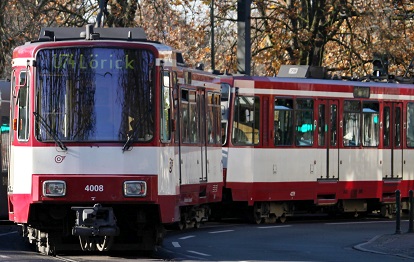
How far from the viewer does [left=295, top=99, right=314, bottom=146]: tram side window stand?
31.0 meters

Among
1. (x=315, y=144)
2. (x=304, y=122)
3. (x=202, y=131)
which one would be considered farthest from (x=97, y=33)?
(x=315, y=144)

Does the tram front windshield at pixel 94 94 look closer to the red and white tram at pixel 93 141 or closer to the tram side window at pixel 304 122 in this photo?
the red and white tram at pixel 93 141

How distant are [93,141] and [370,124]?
1454 centimetres

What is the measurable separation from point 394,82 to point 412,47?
11206 mm

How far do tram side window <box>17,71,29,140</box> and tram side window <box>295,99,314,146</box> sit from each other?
11.9m

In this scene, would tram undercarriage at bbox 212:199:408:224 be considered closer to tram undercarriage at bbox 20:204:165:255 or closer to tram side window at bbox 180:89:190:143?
tram side window at bbox 180:89:190:143

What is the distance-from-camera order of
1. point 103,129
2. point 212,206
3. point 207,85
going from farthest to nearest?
point 212,206 < point 207,85 < point 103,129

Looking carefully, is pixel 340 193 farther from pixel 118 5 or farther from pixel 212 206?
pixel 118 5

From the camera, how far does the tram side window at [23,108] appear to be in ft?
64.8

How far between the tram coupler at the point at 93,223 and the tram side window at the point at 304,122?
1239cm

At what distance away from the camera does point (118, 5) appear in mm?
39094

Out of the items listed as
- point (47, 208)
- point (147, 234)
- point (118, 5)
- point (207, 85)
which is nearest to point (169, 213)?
point (147, 234)

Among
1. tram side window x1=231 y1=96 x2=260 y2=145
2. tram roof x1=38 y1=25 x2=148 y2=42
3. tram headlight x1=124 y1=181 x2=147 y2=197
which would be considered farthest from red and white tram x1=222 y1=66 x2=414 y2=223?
tram headlight x1=124 y1=181 x2=147 y2=197

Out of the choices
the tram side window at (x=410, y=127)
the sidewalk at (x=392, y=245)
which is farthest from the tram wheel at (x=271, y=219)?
the sidewalk at (x=392, y=245)
